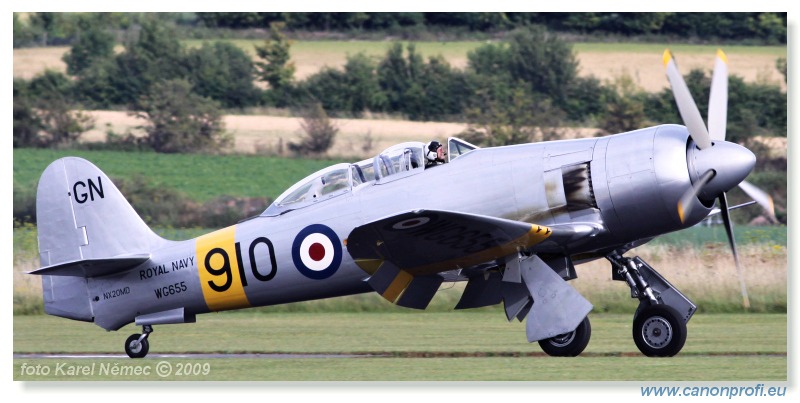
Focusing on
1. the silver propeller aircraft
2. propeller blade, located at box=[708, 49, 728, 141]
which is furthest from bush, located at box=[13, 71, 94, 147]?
propeller blade, located at box=[708, 49, 728, 141]

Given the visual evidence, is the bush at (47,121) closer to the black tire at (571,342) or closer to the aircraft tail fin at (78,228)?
the aircraft tail fin at (78,228)

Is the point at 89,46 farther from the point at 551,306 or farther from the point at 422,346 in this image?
the point at 551,306

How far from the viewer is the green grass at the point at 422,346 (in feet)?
35.8

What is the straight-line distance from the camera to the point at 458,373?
36.0ft

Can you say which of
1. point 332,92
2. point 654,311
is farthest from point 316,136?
point 654,311

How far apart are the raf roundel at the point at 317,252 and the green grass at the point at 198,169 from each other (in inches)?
672

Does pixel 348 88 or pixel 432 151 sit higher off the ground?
pixel 432 151

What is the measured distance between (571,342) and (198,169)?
65.9 feet

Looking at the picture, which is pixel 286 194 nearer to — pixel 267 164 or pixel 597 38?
pixel 267 164

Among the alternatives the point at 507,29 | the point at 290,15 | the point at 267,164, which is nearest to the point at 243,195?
the point at 267,164

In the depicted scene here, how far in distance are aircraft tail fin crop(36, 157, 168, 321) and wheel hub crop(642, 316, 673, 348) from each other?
220 inches

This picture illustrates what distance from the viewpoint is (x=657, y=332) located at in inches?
460

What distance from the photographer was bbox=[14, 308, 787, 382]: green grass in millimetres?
10922

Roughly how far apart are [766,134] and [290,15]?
1532 centimetres
